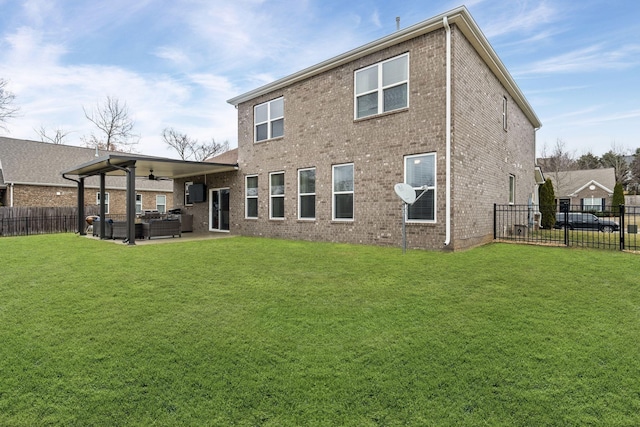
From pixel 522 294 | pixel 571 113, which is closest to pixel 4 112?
pixel 522 294

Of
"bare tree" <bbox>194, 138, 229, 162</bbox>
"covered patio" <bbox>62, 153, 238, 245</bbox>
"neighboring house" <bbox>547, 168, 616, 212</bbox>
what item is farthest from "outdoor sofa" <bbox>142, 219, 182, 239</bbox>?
"neighboring house" <bbox>547, 168, 616, 212</bbox>

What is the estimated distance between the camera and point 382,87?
1000 centimetres

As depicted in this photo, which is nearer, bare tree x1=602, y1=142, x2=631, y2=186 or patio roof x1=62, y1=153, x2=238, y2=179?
patio roof x1=62, y1=153, x2=238, y2=179

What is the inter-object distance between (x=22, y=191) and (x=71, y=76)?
771 centimetres

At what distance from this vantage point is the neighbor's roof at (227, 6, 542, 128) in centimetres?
856

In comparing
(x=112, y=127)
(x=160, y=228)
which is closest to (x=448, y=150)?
(x=160, y=228)

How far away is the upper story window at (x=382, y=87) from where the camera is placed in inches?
378

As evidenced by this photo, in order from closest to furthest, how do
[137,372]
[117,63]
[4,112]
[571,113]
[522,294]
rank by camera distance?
[137,372]
[522,294]
[117,63]
[4,112]
[571,113]

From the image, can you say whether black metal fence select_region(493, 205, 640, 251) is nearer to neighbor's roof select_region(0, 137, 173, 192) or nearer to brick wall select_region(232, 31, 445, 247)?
brick wall select_region(232, 31, 445, 247)

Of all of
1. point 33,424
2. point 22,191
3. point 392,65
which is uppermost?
point 392,65

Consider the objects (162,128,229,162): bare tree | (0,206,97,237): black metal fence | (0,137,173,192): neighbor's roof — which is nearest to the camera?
(0,206,97,237): black metal fence

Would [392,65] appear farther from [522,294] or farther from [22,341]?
[22,341]

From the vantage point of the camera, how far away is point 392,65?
980 cm

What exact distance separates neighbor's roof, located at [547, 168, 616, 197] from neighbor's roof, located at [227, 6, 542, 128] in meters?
31.6
